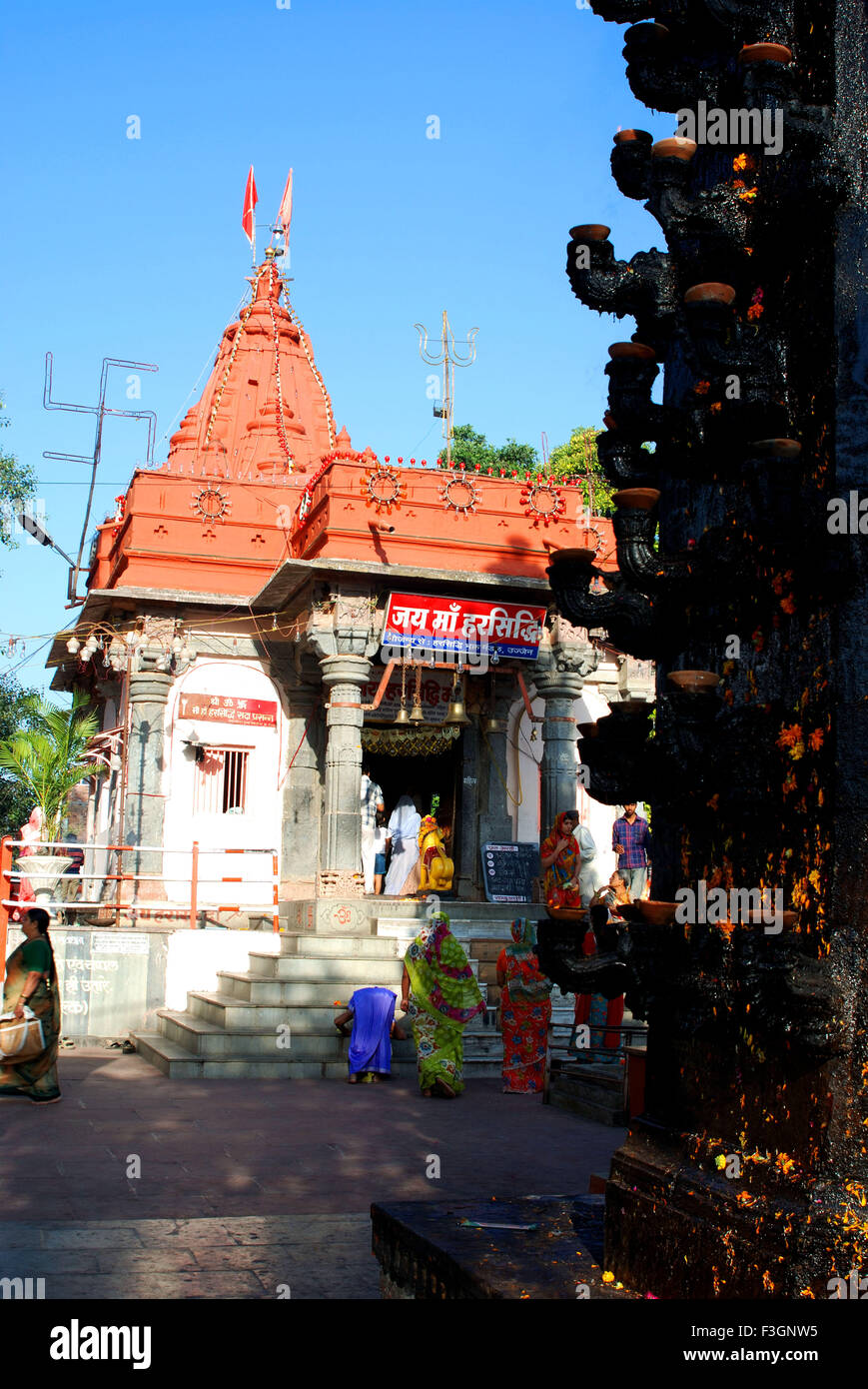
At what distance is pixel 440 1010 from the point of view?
36.3ft

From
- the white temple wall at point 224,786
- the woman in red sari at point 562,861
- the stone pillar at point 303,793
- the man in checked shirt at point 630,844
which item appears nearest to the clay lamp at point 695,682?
the woman in red sari at point 562,861

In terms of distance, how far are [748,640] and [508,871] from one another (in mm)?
13400

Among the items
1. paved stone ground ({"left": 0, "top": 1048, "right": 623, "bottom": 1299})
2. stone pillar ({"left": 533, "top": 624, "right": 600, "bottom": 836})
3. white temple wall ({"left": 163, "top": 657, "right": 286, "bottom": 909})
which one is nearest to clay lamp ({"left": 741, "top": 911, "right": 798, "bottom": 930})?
paved stone ground ({"left": 0, "top": 1048, "right": 623, "bottom": 1299})

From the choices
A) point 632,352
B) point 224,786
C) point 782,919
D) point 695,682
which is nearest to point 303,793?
point 224,786

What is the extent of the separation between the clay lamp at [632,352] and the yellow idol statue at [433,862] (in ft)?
40.2

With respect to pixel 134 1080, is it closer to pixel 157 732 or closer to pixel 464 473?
pixel 157 732

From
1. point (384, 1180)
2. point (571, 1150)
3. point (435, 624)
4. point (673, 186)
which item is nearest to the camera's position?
point (673, 186)

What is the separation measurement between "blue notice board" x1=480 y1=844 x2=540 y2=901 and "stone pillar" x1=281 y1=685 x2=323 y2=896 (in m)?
2.44

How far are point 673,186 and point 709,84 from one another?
17.2 inches

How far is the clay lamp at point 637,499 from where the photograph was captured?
4066 mm

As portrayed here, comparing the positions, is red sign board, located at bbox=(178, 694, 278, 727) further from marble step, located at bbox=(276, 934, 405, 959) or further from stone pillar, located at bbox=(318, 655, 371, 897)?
marble step, located at bbox=(276, 934, 405, 959)

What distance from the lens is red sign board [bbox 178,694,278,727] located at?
17.3m
